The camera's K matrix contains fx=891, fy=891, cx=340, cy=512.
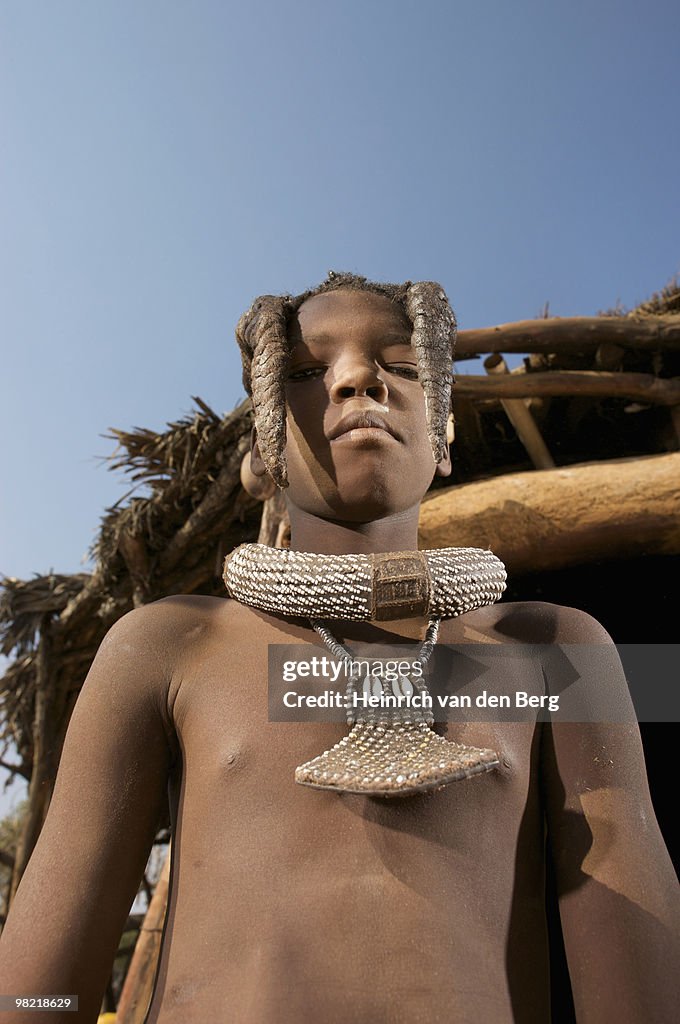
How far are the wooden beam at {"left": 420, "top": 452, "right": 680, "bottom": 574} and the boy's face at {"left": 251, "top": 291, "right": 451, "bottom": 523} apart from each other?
4.75ft

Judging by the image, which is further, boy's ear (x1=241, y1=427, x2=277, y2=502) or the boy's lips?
boy's ear (x1=241, y1=427, x2=277, y2=502)

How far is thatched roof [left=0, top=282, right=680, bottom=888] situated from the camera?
3.54 m

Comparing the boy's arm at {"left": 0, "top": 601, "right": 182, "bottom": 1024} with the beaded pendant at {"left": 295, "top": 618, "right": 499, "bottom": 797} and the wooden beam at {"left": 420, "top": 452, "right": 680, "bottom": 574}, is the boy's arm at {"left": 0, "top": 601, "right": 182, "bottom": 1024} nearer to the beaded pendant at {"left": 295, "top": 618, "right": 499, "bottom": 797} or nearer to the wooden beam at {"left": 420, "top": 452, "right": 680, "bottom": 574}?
the beaded pendant at {"left": 295, "top": 618, "right": 499, "bottom": 797}

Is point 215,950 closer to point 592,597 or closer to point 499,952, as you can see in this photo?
point 499,952

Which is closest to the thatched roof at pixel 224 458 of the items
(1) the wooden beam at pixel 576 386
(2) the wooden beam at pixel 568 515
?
(1) the wooden beam at pixel 576 386

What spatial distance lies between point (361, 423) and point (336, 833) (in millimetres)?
730

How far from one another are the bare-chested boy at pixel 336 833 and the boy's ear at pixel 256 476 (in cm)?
21

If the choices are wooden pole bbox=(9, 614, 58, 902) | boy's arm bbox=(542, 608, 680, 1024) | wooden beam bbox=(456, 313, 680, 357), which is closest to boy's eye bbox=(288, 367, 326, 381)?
boy's arm bbox=(542, 608, 680, 1024)

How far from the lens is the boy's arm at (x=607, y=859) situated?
1415 millimetres

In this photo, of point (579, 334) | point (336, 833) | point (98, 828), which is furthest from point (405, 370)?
point (579, 334)

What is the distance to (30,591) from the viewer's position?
5.25 m

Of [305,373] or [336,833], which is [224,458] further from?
[336,833]

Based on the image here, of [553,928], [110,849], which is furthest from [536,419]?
[110,849]

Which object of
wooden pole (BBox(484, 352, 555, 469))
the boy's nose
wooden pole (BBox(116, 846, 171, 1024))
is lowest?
wooden pole (BBox(116, 846, 171, 1024))
